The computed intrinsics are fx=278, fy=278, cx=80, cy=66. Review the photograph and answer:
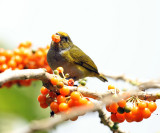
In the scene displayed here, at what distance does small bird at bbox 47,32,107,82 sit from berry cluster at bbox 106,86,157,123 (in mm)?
2085

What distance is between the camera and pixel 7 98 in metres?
5.77

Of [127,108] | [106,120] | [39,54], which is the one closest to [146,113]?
[127,108]

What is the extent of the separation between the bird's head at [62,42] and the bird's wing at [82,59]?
0.49ft

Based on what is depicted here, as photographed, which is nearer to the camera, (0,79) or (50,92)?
(0,79)

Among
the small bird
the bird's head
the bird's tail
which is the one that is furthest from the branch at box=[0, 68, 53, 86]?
the bird's tail

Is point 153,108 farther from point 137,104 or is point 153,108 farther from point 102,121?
point 102,121

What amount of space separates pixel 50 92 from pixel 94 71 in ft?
8.22

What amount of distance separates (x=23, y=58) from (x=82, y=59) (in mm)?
1175

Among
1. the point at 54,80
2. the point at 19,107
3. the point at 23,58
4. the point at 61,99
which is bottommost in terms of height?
the point at 61,99

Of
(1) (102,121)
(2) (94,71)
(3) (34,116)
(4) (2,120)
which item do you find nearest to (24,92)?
(3) (34,116)

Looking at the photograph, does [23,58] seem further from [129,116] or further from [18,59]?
[129,116]

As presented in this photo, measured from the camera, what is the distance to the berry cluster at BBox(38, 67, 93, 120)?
2771 mm

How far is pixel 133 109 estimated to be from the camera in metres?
2.93

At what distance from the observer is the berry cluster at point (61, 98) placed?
2771 millimetres
